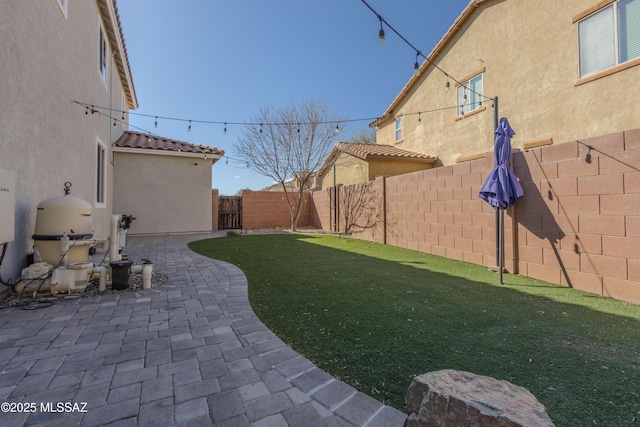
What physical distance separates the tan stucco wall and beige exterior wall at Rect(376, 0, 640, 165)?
10365 millimetres

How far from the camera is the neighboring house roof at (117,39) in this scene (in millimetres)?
7844

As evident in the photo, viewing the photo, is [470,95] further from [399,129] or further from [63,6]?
[63,6]

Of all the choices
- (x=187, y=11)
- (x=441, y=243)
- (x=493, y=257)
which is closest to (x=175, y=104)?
(x=187, y=11)

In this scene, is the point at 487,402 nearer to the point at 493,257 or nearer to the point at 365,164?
the point at 493,257

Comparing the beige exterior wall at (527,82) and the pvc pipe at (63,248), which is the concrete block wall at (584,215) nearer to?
the beige exterior wall at (527,82)

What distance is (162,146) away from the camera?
11531mm

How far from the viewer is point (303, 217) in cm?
1692

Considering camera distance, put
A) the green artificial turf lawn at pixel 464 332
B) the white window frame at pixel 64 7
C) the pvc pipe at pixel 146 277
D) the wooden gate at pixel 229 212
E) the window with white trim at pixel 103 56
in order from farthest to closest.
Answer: the wooden gate at pixel 229 212, the window with white trim at pixel 103 56, the white window frame at pixel 64 7, the pvc pipe at pixel 146 277, the green artificial turf lawn at pixel 464 332

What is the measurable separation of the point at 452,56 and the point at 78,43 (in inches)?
470

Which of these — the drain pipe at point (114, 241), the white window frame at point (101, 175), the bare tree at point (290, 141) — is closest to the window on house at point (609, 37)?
the bare tree at point (290, 141)

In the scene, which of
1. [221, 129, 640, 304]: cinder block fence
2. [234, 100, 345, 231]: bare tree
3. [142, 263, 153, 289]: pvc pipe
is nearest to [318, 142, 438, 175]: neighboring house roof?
[234, 100, 345, 231]: bare tree

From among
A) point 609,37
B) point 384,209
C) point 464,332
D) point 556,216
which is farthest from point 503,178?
point 609,37

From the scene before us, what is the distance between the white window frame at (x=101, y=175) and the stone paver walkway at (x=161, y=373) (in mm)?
5929

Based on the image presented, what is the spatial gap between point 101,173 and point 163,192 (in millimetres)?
2837
